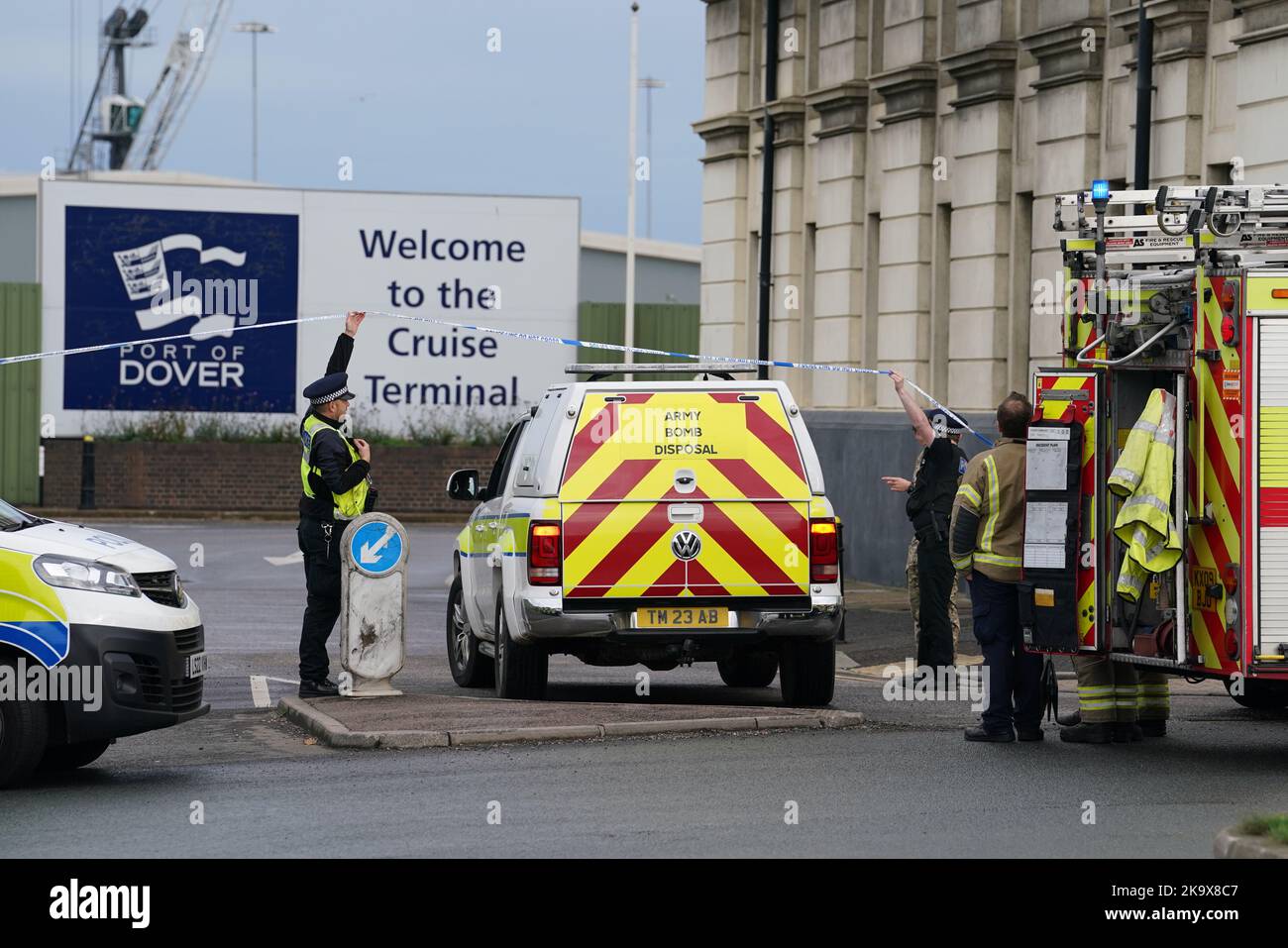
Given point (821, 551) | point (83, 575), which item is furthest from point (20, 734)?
point (821, 551)

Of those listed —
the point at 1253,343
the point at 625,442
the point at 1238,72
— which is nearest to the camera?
the point at 1253,343

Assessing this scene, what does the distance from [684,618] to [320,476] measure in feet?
8.34

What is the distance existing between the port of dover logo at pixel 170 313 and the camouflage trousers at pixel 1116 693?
29.3 m

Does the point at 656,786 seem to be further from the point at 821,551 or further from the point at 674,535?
the point at 821,551

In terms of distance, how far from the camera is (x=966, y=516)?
40.2 feet

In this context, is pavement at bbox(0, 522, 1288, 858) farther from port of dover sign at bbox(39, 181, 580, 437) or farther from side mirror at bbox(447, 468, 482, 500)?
port of dover sign at bbox(39, 181, 580, 437)

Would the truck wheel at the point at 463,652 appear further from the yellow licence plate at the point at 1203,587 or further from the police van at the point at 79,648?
the yellow licence plate at the point at 1203,587

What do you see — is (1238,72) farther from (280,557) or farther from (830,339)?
(280,557)

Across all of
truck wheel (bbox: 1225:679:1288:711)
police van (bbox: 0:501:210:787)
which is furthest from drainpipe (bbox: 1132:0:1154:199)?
police van (bbox: 0:501:210:787)

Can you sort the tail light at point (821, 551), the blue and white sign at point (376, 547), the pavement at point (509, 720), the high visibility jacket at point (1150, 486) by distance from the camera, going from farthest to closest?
the blue and white sign at point (376, 547), the tail light at point (821, 551), the pavement at point (509, 720), the high visibility jacket at point (1150, 486)

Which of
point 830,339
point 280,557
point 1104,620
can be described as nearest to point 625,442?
point 1104,620

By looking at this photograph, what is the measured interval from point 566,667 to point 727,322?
13596 mm

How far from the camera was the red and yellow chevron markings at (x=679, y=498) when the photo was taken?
12945 millimetres

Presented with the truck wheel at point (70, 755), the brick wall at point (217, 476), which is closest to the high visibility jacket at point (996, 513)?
the truck wheel at point (70, 755)
